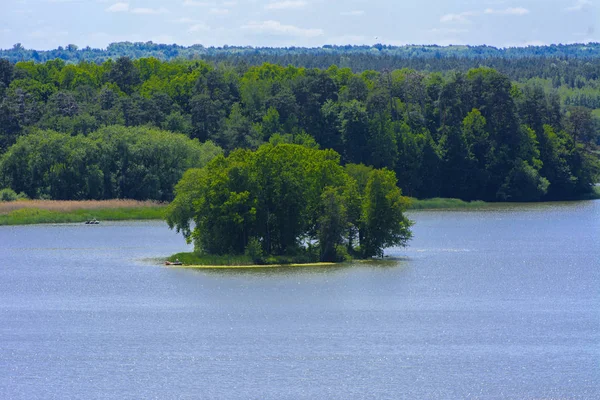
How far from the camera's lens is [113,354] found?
1813 inches

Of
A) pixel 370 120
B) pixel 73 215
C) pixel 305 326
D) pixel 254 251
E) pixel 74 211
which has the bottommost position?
pixel 305 326

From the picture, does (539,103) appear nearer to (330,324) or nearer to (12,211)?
(12,211)

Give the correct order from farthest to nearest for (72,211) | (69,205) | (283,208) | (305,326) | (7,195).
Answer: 1. (7,195)
2. (69,205)
3. (72,211)
4. (283,208)
5. (305,326)

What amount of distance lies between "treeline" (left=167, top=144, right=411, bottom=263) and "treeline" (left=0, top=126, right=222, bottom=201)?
45.5 m

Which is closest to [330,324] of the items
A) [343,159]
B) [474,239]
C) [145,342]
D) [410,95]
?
[145,342]

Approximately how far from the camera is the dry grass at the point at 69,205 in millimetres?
107312

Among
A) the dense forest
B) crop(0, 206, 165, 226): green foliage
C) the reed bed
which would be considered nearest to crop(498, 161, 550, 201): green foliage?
the dense forest

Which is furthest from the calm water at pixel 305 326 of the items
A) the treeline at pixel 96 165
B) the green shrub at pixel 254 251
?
the treeline at pixel 96 165

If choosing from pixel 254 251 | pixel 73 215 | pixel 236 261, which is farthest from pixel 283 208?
pixel 73 215

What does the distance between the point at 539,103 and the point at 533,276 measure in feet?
293

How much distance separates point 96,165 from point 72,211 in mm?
11746

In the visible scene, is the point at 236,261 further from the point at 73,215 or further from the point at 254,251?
the point at 73,215

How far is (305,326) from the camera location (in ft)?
170

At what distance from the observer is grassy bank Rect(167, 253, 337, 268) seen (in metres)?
69.6
